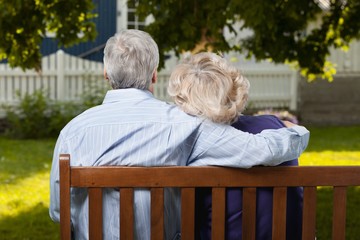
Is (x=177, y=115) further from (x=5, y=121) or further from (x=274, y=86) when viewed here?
(x=274, y=86)

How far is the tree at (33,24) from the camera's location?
26.6ft

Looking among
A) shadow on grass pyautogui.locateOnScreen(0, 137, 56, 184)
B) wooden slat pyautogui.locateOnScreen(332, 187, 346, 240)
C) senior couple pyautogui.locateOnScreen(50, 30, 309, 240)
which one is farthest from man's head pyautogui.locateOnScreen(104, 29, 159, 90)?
shadow on grass pyautogui.locateOnScreen(0, 137, 56, 184)

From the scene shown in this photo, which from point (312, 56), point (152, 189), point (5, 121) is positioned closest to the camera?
point (152, 189)

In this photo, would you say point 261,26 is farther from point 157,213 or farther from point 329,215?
point 157,213

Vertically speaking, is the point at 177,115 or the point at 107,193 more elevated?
the point at 177,115

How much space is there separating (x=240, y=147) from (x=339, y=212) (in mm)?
511

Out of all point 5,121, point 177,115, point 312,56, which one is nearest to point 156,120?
point 177,115

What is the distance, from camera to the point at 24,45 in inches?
333

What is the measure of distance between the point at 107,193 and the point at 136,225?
0.17m

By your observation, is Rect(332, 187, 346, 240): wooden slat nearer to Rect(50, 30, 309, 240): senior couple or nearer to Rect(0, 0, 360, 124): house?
Rect(50, 30, 309, 240): senior couple

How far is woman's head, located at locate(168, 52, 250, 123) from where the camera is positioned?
3.31 m

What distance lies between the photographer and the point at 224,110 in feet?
10.8

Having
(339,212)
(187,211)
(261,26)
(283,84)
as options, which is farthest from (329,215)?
(283,84)

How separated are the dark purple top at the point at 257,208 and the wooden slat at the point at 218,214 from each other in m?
0.07
